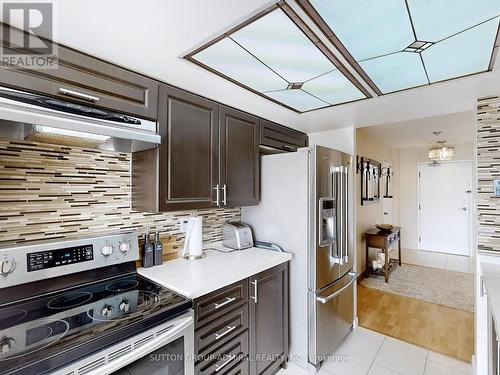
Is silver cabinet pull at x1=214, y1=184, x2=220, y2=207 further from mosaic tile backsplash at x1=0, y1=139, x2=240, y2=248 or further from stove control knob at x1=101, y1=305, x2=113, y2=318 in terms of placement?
stove control knob at x1=101, y1=305, x2=113, y2=318

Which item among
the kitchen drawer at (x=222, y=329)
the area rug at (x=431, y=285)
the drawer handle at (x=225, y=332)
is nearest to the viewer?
the kitchen drawer at (x=222, y=329)

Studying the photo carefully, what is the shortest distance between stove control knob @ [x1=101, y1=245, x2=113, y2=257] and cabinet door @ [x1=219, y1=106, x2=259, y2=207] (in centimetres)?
81

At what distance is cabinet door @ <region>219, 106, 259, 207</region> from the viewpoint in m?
1.94

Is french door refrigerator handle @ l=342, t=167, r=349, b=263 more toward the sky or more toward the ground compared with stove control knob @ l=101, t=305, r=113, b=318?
more toward the sky

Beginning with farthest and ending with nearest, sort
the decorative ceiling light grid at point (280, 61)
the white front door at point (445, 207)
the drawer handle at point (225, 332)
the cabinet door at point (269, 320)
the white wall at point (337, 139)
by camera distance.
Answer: the white front door at point (445, 207) → the white wall at point (337, 139) → the cabinet door at point (269, 320) → the drawer handle at point (225, 332) → the decorative ceiling light grid at point (280, 61)

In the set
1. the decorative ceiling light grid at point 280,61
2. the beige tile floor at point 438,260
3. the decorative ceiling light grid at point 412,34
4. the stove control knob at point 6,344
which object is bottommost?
the beige tile floor at point 438,260

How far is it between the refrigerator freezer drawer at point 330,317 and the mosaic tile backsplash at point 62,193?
1.44 metres

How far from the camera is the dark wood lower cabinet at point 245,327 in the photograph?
140 cm

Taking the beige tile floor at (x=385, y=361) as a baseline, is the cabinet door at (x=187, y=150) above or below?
above

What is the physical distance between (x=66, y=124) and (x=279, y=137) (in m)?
1.81

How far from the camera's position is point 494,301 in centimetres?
132

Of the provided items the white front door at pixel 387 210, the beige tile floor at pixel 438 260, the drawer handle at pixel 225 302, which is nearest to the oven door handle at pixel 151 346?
the drawer handle at pixel 225 302

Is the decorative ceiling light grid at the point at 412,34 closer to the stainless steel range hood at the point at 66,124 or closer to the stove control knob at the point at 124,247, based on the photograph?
the stainless steel range hood at the point at 66,124

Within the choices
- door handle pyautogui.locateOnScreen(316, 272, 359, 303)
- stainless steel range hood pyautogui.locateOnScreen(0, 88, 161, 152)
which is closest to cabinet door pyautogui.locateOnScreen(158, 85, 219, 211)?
stainless steel range hood pyautogui.locateOnScreen(0, 88, 161, 152)
